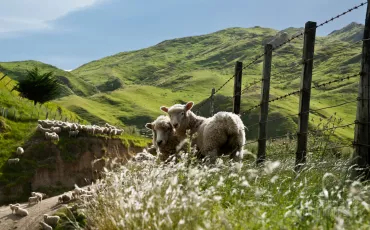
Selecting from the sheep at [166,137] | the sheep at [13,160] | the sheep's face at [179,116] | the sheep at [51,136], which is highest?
the sheep's face at [179,116]

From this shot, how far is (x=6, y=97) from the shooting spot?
19094 mm

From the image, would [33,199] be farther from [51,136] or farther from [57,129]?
[57,129]

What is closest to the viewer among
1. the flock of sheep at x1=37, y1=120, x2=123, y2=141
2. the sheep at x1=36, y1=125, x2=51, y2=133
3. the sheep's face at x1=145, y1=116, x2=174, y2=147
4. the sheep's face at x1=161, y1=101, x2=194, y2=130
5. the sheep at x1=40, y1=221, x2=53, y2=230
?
the sheep at x1=40, y1=221, x2=53, y2=230

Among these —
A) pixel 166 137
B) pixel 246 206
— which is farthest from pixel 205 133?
pixel 246 206

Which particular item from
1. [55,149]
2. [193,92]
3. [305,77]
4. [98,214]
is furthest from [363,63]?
[193,92]

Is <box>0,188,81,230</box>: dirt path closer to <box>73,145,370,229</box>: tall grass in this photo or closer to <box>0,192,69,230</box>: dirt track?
<box>0,192,69,230</box>: dirt track

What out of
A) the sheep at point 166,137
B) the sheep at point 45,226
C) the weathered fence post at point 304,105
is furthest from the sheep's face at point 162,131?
the weathered fence post at point 304,105

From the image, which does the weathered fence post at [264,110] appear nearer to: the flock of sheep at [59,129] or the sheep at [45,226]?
the sheep at [45,226]

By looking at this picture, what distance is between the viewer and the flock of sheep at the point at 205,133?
10.3 metres

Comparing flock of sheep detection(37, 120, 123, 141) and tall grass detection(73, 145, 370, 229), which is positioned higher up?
tall grass detection(73, 145, 370, 229)

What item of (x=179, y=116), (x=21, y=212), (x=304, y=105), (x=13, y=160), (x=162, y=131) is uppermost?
(x=304, y=105)

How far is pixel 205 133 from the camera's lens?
34.6 feet

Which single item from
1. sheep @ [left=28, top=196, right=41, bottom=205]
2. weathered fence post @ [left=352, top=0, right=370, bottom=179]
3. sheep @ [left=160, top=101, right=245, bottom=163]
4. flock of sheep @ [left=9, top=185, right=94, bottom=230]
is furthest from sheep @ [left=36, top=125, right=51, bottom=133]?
weathered fence post @ [left=352, top=0, right=370, bottom=179]

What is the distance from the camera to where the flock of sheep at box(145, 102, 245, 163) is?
1032 centimetres
